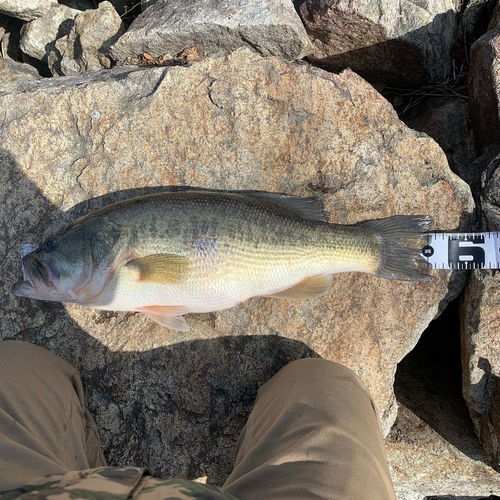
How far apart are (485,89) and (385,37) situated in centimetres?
126

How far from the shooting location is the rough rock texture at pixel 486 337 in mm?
3539

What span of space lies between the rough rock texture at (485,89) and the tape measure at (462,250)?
117 cm

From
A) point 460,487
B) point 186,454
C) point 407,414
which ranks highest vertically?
point 186,454

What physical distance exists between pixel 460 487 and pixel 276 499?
9.69 ft

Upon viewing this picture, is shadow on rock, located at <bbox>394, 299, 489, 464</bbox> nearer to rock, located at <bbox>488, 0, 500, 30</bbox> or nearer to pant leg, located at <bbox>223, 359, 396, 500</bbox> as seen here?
pant leg, located at <bbox>223, 359, 396, 500</bbox>

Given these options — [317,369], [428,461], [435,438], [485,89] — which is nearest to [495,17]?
[485,89]

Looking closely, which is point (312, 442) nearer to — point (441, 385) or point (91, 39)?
point (441, 385)

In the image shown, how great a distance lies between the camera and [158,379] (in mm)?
3645

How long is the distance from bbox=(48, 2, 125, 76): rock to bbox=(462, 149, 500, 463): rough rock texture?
4.56 metres

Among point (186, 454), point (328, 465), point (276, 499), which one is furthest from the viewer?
point (186, 454)

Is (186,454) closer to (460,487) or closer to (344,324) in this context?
(344,324)

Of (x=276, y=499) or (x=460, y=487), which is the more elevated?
(x=276, y=499)

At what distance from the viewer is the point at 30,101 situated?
12.4 ft

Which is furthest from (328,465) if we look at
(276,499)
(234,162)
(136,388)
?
(234,162)
